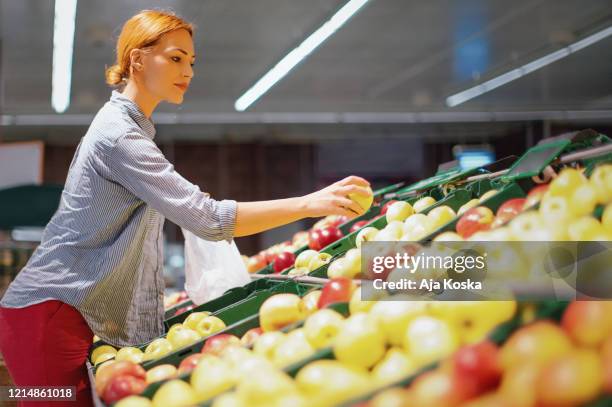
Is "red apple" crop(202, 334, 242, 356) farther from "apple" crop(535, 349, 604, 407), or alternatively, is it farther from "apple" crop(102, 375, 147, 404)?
"apple" crop(535, 349, 604, 407)

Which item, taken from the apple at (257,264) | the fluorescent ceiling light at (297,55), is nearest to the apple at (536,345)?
the apple at (257,264)

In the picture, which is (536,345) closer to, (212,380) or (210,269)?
(212,380)

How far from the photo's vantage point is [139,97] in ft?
6.21

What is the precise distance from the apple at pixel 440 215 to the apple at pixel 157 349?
781mm

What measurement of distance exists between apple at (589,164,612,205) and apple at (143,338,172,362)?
1.04 m

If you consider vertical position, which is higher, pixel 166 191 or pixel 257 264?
pixel 166 191

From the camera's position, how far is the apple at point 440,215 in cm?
194

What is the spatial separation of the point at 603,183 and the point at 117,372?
1059 millimetres

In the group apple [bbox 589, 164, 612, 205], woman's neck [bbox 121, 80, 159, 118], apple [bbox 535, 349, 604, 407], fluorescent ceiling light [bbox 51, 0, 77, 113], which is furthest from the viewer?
fluorescent ceiling light [bbox 51, 0, 77, 113]

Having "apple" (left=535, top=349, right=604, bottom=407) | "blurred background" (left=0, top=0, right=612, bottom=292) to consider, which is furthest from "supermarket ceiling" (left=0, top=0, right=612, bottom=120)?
"apple" (left=535, top=349, right=604, bottom=407)

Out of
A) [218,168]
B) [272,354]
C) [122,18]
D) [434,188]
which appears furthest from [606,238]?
[218,168]

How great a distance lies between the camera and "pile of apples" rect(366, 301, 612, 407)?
0.85 metres

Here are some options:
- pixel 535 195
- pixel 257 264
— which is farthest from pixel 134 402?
pixel 257 264

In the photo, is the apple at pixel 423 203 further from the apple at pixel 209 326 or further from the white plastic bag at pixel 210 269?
the apple at pixel 209 326
